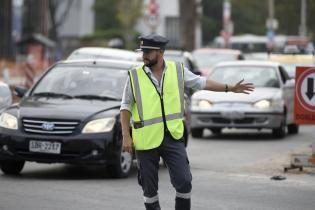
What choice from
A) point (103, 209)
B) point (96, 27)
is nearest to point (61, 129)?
point (103, 209)

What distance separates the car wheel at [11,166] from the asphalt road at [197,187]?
0.44ft

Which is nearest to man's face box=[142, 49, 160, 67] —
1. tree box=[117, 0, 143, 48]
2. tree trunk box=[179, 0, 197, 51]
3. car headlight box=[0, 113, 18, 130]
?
car headlight box=[0, 113, 18, 130]

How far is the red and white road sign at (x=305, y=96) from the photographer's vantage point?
539 inches

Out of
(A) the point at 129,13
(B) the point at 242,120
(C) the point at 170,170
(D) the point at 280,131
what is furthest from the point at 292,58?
(A) the point at 129,13

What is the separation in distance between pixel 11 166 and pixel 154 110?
5.36m

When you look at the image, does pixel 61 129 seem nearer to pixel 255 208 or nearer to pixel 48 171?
pixel 48 171

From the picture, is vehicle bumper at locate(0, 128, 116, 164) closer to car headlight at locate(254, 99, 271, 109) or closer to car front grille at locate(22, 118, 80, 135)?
car front grille at locate(22, 118, 80, 135)

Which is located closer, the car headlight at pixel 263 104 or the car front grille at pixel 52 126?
the car front grille at pixel 52 126

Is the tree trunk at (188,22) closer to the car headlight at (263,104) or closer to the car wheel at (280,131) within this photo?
the car wheel at (280,131)

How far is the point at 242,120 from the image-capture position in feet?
66.0

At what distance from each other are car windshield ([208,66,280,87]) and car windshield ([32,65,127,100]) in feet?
21.5

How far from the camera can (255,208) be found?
36.2ft

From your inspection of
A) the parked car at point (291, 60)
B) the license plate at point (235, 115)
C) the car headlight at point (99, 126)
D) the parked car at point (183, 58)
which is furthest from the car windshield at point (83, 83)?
the parked car at point (183, 58)

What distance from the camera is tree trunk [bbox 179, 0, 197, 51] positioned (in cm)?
4625
